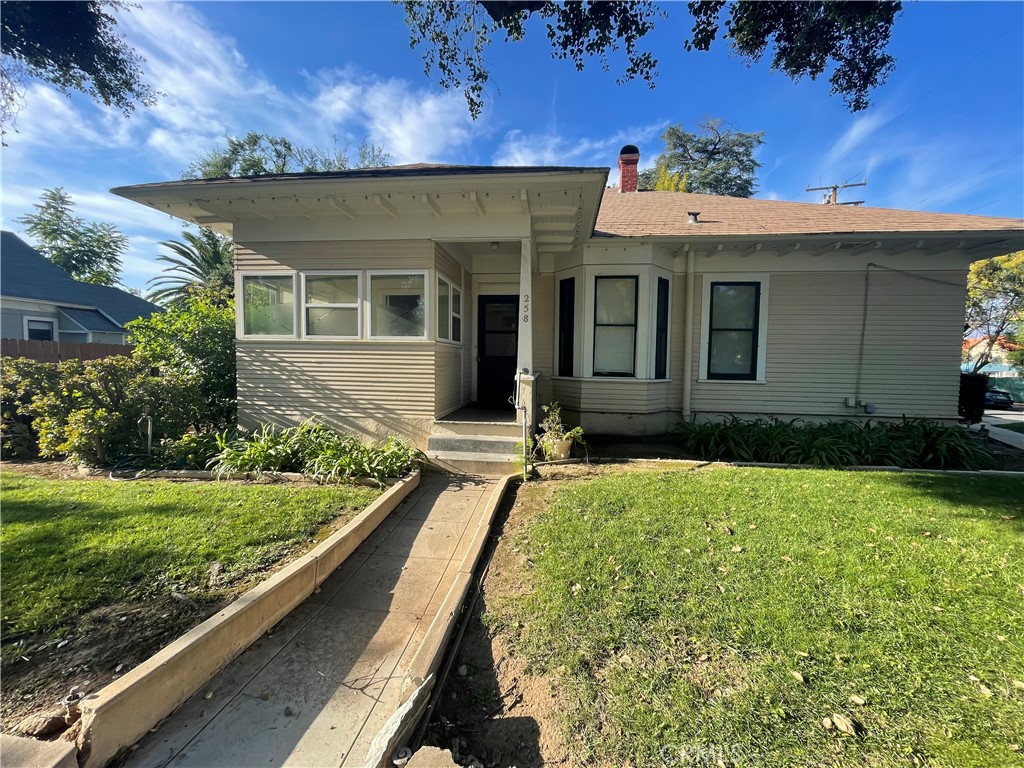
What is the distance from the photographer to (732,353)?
815 centimetres

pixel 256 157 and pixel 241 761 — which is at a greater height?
pixel 256 157

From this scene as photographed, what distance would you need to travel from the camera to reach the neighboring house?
14664 mm

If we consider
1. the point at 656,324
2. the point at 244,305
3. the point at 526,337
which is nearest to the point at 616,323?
the point at 656,324

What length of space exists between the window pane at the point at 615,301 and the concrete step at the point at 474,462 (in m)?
3.49

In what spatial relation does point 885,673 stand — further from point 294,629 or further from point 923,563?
point 294,629

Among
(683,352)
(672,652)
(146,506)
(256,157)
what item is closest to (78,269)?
(256,157)

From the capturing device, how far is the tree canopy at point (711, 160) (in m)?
28.3

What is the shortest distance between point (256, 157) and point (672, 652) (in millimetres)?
29770

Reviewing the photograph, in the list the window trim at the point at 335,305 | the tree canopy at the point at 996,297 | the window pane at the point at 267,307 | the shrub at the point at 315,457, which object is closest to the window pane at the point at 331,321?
the window trim at the point at 335,305

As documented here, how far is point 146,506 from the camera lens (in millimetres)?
4098

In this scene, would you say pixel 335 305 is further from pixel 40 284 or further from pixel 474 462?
pixel 40 284
